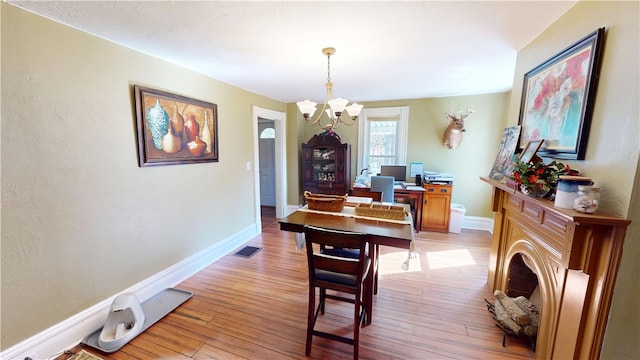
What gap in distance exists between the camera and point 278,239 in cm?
381

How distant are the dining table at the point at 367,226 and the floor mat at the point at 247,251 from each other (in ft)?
4.89

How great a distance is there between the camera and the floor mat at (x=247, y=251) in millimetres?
3285

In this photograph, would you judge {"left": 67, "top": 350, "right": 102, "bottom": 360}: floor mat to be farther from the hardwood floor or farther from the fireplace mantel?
the fireplace mantel

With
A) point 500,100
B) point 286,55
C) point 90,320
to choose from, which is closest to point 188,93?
point 286,55

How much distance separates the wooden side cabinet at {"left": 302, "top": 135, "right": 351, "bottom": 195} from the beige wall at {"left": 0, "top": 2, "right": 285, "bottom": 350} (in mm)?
2403

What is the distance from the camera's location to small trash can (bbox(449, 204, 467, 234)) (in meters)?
3.95

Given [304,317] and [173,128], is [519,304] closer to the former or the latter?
[304,317]

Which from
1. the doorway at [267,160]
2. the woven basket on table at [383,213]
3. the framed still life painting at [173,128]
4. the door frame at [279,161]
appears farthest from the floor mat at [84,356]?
the doorway at [267,160]

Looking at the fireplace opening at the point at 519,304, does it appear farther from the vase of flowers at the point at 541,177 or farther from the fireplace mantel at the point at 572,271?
the vase of flowers at the point at 541,177

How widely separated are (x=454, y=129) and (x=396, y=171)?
3.82 ft

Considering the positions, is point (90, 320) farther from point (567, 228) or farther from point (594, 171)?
point (594, 171)

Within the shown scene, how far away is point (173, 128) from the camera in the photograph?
244 cm

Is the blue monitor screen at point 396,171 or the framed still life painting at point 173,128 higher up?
the framed still life painting at point 173,128

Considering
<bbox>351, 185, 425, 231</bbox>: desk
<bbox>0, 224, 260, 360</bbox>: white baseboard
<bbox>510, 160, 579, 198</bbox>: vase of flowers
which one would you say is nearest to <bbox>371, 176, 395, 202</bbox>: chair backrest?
<bbox>351, 185, 425, 231</bbox>: desk
